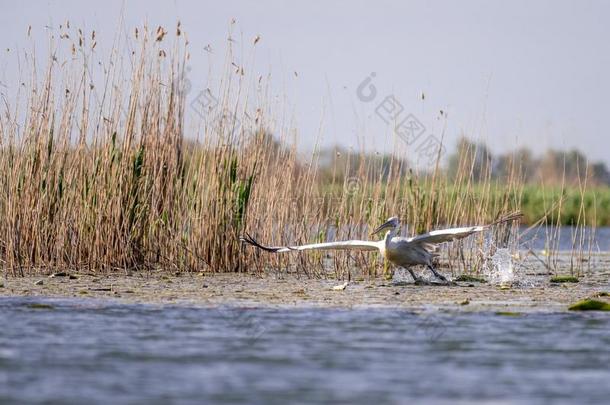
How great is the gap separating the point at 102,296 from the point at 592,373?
14.2 feet

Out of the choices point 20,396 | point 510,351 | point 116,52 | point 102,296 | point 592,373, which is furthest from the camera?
point 116,52

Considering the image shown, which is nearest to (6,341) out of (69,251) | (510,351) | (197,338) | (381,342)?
(197,338)

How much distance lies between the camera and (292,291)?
9516 mm

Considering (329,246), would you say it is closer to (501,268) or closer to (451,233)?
(451,233)

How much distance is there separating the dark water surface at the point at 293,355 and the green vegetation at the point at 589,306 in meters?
0.20

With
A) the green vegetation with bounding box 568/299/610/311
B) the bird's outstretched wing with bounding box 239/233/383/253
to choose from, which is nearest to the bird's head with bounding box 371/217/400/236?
the bird's outstretched wing with bounding box 239/233/383/253

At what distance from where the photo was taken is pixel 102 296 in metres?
8.90

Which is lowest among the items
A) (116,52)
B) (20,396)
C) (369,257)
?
(20,396)

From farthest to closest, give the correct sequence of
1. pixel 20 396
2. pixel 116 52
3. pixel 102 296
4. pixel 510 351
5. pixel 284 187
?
pixel 284 187 < pixel 116 52 < pixel 102 296 < pixel 510 351 < pixel 20 396

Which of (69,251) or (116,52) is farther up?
(116,52)

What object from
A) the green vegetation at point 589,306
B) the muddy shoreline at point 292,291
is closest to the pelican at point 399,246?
the muddy shoreline at point 292,291

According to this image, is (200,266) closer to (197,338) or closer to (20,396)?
(197,338)

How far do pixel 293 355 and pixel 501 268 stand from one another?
523 centimetres

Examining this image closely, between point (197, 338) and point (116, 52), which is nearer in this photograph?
point (197, 338)
